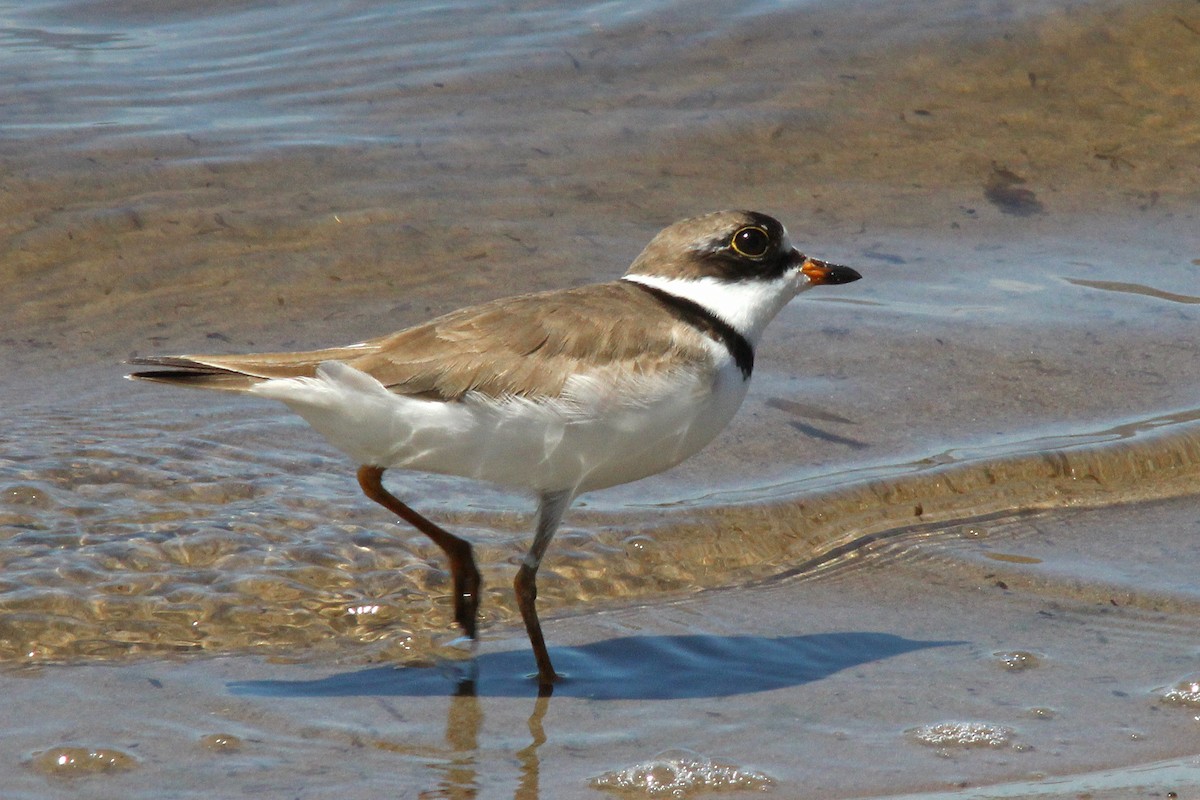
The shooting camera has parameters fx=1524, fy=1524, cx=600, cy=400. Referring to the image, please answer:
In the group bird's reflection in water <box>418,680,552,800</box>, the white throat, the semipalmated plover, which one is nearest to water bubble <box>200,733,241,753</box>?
bird's reflection in water <box>418,680,552,800</box>

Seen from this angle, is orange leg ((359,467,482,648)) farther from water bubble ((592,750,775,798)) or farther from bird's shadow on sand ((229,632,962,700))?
water bubble ((592,750,775,798))

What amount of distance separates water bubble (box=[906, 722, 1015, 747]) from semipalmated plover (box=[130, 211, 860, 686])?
1.19 m

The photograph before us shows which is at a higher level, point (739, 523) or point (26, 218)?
point (26, 218)

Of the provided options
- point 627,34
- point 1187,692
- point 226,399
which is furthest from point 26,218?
point 1187,692

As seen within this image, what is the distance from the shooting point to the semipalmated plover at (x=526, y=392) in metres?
4.77

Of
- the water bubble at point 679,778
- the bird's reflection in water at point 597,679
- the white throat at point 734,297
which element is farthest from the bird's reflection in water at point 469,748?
the white throat at point 734,297

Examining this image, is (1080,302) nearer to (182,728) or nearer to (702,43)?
(702,43)

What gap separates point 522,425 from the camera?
482 centimetres

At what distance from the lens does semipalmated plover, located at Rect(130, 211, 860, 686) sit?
4770mm

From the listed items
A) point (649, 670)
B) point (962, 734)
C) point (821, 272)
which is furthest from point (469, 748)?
point (821, 272)

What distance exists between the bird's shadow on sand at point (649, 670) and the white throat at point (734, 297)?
108cm

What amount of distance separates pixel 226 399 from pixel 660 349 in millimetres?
2661

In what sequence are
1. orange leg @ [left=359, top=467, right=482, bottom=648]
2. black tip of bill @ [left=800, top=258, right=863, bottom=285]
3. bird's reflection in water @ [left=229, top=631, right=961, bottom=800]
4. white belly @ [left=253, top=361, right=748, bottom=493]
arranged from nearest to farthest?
bird's reflection in water @ [left=229, top=631, right=961, bottom=800] < white belly @ [left=253, top=361, right=748, bottom=493] < orange leg @ [left=359, top=467, right=482, bottom=648] < black tip of bill @ [left=800, top=258, right=863, bottom=285]

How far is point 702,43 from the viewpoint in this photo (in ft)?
34.8
